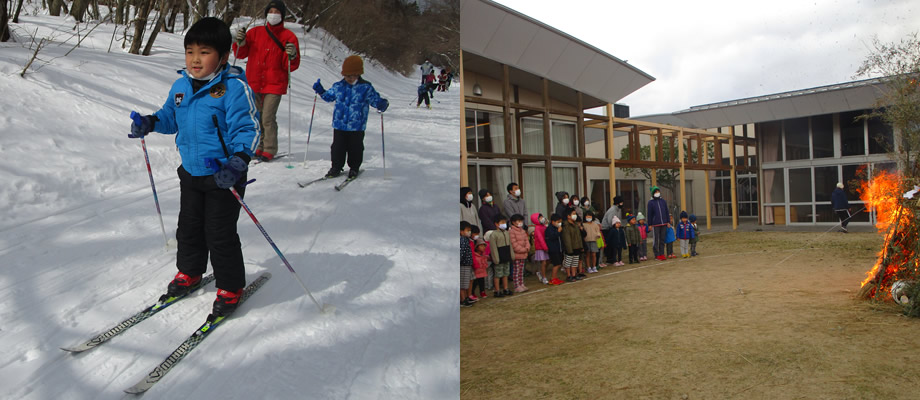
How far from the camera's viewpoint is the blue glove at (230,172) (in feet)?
2.73

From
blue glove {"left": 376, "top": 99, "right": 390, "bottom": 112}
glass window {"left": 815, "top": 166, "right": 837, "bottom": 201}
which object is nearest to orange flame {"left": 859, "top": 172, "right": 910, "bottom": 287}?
glass window {"left": 815, "top": 166, "right": 837, "bottom": 201}

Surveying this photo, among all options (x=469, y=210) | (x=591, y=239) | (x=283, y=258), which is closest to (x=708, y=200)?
(x=591, y=239)

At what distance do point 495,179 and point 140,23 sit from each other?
1177 mm

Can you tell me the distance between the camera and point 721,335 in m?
2.31

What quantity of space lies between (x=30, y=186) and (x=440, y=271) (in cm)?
67

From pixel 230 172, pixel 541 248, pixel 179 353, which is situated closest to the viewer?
pixel 179 353

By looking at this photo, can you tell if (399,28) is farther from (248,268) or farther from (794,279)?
(794,279)

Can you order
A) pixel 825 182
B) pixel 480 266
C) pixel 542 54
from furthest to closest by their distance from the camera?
pixel 480 266, pixel 825 182, pixel 542 54

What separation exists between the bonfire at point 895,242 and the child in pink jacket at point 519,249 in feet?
5.10

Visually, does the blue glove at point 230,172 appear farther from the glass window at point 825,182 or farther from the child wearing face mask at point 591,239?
the glass window at point 825,182

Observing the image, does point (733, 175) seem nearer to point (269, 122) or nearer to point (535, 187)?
point (535, 187)

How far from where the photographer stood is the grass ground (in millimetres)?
1991

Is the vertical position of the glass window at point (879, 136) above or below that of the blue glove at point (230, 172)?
above

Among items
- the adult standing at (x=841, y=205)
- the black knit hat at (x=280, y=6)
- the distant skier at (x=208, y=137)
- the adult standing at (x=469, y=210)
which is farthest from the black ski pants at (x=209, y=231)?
the adult standing at (x=841, y=205)
